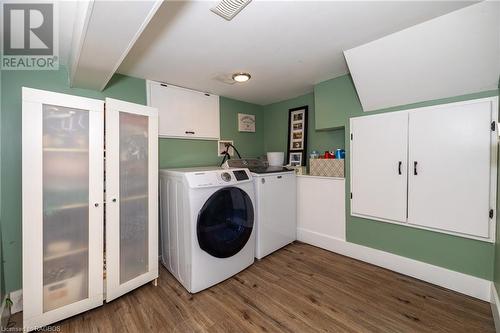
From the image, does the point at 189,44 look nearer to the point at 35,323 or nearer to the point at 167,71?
the point at 167,71

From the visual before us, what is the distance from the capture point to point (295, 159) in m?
3.20

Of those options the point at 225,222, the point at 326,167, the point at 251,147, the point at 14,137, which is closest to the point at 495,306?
the point at 326,167

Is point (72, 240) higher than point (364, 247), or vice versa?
point (72, 240)

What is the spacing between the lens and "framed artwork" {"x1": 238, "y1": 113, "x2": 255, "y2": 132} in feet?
11.1

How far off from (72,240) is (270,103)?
3168 mm

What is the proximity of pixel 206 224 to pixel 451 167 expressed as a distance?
2.22 meters

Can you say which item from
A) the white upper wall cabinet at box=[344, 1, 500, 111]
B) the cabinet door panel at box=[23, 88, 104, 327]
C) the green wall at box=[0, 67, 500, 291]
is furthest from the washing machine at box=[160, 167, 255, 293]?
the white upper wall cabinet at box=[344, 1, 500, 111]

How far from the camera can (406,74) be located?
183cm

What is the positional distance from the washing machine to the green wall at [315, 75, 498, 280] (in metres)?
1.26

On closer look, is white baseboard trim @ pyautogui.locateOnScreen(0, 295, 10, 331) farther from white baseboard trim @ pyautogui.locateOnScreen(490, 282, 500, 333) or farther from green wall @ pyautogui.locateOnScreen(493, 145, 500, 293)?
green wall @ pyautogui.locateOnScreen(493, 145, 500, 293)

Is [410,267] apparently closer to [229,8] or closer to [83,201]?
[229,8]

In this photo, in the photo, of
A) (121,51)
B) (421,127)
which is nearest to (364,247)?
(421,127)

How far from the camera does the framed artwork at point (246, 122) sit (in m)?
3.37

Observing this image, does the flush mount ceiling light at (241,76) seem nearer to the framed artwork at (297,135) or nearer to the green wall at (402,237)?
the green wall at (402,237)
